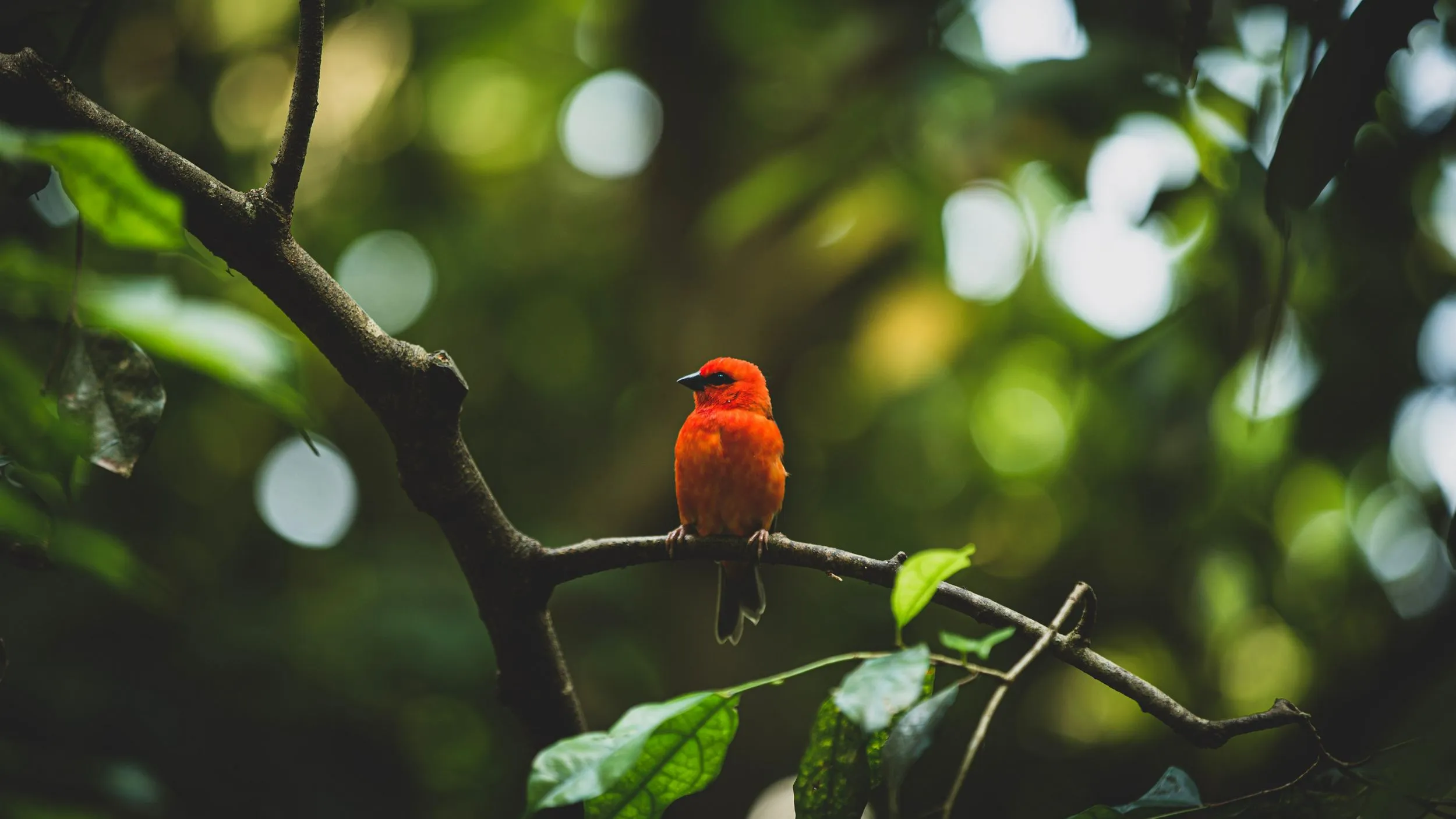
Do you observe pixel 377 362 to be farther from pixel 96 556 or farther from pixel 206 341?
pixel 96 556

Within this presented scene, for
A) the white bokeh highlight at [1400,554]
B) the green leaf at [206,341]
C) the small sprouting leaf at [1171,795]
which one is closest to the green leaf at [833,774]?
the small sprouting leaf at [1171,795]

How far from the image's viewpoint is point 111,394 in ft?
4.67

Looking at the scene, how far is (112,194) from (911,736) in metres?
1.27

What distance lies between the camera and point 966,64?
3.86 m

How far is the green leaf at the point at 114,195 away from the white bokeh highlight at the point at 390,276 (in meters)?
5.77

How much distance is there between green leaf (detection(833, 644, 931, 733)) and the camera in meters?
1.14

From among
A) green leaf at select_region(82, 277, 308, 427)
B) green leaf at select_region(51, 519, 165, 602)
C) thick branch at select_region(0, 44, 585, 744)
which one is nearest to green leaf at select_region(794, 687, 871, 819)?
thick branch at select_region(0, 44, 585, 744)

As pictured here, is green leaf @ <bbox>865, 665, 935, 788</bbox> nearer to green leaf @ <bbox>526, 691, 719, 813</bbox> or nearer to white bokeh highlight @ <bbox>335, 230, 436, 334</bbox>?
green leaf @ <bbox>526, 691, 719, 813</bbox>

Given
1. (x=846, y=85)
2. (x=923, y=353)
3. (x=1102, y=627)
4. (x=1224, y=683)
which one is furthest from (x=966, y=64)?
(x=1224, y=683)

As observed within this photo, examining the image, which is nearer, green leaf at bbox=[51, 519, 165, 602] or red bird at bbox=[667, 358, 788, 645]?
green leaf at bbox=[51, 519, 165, 602]

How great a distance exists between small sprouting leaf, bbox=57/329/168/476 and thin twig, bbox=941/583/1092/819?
1.26 meters

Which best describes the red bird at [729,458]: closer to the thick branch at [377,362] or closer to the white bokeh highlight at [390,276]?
the thick branch at [377,362]

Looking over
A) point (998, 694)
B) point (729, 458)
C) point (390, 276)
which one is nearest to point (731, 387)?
point (729, 458)

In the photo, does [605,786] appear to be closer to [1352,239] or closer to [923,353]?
[1352,239]
